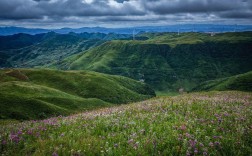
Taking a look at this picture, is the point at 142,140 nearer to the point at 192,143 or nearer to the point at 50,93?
the point at 192,143

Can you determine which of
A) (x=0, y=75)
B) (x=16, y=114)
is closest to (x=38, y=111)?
(x=16, y=114)

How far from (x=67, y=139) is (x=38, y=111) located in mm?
65380

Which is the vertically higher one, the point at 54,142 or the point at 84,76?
the point at 54,142

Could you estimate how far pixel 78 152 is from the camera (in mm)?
7012

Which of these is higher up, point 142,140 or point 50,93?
point 142,140

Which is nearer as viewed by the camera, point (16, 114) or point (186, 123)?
point (186, 123)

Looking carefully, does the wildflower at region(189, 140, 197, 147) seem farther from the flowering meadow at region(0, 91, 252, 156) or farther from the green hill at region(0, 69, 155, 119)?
the green hill at region(0, 69, 155, 119)

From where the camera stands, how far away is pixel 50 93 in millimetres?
96688

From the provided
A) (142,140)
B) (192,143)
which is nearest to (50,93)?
(142,140)

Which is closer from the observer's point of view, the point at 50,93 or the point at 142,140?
the point at 142,140

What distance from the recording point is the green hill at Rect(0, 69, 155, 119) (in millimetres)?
68600

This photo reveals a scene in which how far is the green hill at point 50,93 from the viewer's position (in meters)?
68.6

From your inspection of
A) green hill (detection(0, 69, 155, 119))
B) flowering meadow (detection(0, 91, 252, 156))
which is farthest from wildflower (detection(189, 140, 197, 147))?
green hill (detection(0, 69, 155, 119))

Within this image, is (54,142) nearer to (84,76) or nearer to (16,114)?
(16,114)
